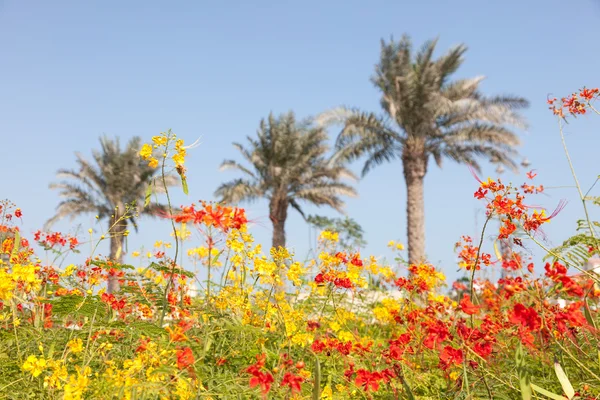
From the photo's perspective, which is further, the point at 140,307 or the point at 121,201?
the point at 121,201

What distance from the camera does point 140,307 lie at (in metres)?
4.41

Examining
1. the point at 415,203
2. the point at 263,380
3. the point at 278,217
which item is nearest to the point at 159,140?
the point at 263,380

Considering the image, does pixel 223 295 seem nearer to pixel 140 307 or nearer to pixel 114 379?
pixel 140 307

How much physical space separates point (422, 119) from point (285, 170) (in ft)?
17.9

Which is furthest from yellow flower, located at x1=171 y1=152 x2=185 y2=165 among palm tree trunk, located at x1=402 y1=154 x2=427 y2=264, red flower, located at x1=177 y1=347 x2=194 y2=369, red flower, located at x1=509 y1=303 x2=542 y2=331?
palm tree trunk, located at x1=402 y1=154 x2=427 y2=264

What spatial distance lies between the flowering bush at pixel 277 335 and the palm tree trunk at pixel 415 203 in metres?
12.3

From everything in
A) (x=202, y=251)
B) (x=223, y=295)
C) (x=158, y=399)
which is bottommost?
(x=158, y=399)

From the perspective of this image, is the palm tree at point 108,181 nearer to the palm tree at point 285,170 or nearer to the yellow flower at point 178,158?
the palm tree at point 285,170

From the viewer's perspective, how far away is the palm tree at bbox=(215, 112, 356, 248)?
20484mm

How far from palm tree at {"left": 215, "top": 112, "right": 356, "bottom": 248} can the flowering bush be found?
620 inches

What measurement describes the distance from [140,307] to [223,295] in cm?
86

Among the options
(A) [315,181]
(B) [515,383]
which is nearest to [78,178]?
(A) [315,181]

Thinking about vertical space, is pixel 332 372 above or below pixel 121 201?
below

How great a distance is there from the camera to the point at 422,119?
57.7ft
